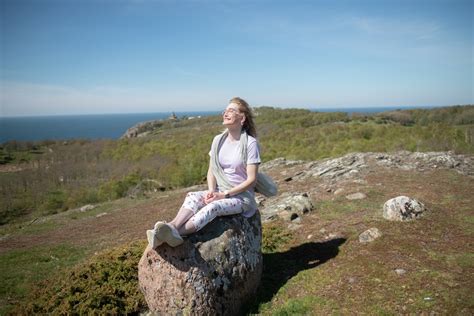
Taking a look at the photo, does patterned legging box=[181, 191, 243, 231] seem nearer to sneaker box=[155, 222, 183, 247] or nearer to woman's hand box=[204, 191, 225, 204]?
woman's hand box=[204, 191, 225, 204]

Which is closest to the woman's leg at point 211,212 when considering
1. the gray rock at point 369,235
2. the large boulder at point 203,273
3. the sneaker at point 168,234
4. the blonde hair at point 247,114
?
the large boulder at point 203,273

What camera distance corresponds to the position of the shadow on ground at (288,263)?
709 centimetres

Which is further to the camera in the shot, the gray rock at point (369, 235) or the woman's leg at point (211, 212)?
the gray rock at point (369, 235)

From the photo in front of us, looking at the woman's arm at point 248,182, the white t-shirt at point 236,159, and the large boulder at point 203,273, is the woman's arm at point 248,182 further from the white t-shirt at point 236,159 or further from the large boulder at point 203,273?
the large boulder at point 203,273

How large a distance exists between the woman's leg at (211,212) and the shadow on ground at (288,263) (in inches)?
77.0

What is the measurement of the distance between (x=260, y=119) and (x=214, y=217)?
101962 millimetres

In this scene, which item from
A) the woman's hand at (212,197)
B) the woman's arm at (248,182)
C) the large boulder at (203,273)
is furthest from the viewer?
the woman's arm at (248,182)

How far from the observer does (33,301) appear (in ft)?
24.9

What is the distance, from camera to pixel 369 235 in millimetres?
8719

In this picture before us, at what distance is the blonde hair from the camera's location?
22.6 ft

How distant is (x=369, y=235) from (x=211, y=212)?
194 inches

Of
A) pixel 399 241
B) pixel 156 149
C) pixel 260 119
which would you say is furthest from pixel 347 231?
pixel 260 119

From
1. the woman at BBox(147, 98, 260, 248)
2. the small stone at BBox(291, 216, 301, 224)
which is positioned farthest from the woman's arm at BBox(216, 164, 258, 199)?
the small stone at BBox(291, 216, 301, 224)

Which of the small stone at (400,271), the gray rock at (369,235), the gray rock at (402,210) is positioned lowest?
the small stone at (400,271)
